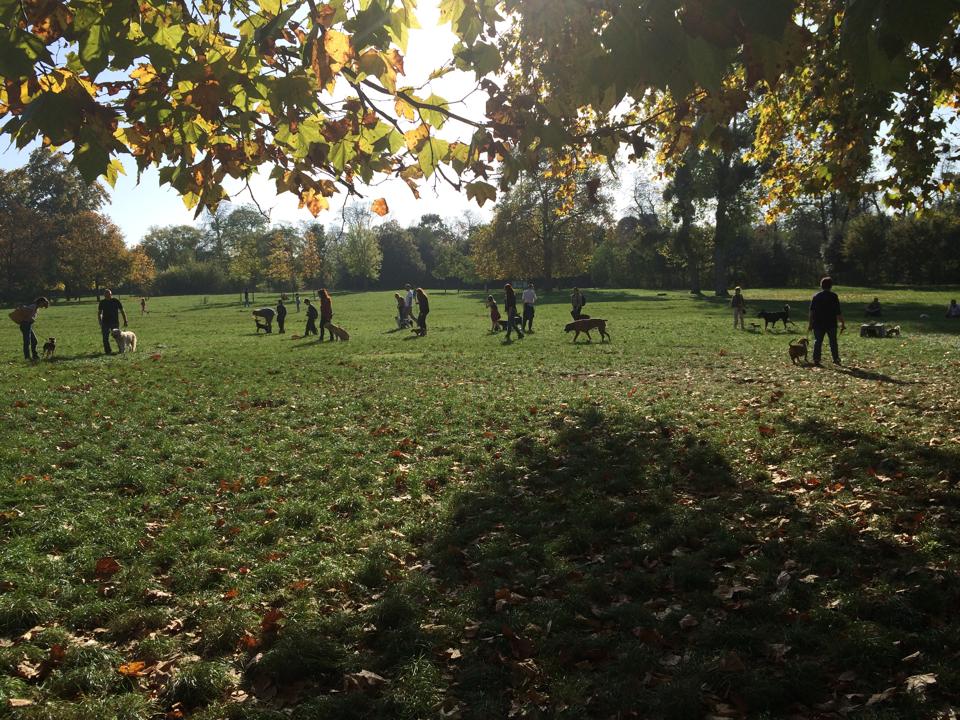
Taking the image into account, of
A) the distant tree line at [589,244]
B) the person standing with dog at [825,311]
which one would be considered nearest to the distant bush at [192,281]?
the distant tree line at [589,244]

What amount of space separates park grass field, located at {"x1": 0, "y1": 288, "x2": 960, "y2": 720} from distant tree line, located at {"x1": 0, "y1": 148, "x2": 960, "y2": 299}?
36671mm

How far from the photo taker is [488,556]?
5223 millimetres

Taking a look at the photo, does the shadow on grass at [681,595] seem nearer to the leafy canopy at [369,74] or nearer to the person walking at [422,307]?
the leafy canopy at [369,74]

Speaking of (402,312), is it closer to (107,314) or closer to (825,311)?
(107,314)

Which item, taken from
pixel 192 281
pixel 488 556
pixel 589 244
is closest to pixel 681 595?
pixel 488 556

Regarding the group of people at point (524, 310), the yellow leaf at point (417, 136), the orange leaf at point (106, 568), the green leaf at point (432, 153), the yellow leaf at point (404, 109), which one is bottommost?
the orange leaf at point (106, 568)

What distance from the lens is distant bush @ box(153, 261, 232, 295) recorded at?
81.1 metres

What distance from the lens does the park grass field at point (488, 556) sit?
3451 mm

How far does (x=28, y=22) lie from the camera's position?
319 centimetres

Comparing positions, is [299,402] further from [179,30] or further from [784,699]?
[784,699]

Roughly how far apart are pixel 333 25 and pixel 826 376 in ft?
41.6

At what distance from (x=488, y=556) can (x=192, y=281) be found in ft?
285

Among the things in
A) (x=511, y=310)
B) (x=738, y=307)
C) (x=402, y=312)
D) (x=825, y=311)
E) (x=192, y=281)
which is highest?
(x=192, y=281)

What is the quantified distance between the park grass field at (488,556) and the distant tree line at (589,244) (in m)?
36.7
